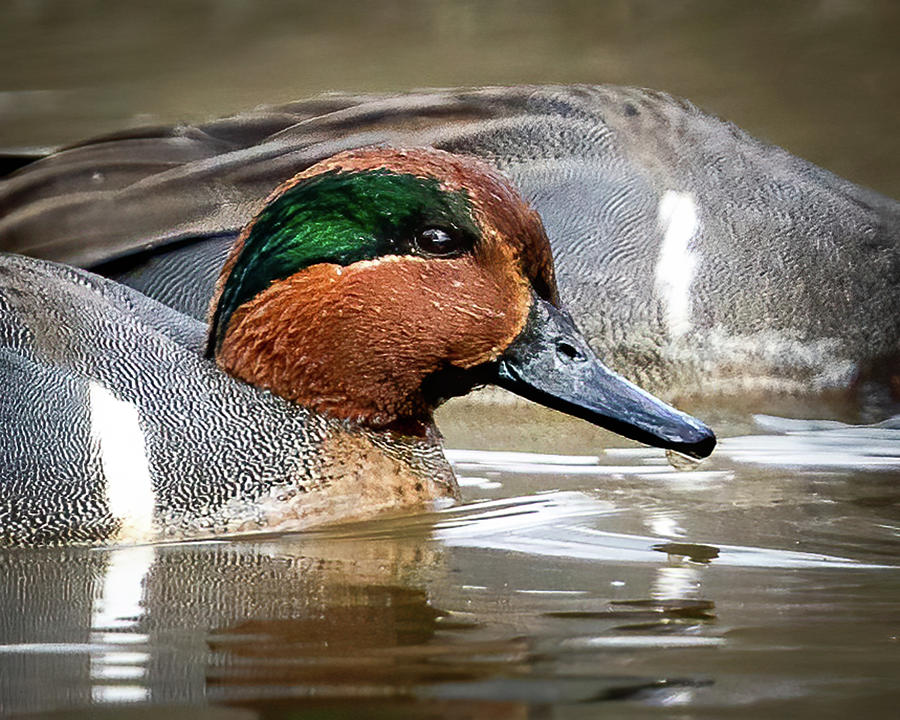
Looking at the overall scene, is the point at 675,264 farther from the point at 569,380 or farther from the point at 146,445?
the point at 146,445

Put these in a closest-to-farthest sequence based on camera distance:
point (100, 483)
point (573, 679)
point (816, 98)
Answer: point (573, 679)
point (100, 483)
point (816, 98)

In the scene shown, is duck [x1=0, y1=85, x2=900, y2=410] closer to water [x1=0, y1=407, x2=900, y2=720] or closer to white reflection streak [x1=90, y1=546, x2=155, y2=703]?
water [x1=0, y1=407, x2=900, y2=720]

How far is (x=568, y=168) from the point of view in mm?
4359

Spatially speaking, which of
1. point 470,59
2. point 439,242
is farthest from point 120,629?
point 470,59

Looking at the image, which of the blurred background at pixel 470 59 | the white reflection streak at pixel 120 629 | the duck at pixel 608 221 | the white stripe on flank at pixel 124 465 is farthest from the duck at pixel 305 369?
the blurred background at pixel 470 59

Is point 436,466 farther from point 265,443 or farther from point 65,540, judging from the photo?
point 65,540

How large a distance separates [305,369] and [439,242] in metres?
0.34

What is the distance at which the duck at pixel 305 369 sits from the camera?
9.29ft

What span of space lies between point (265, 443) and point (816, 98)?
3375 millimetres

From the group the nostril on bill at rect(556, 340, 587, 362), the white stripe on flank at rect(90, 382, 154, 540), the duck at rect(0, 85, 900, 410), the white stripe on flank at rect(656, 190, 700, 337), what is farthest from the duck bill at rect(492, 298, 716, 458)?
the white stripe on flank at rect(656, 190, 700, 337)

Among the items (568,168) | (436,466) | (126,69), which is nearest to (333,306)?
(436,466)

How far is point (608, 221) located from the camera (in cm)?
435

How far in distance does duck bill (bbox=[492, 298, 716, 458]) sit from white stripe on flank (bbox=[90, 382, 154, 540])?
63cm

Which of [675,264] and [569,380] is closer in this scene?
[569,380]
